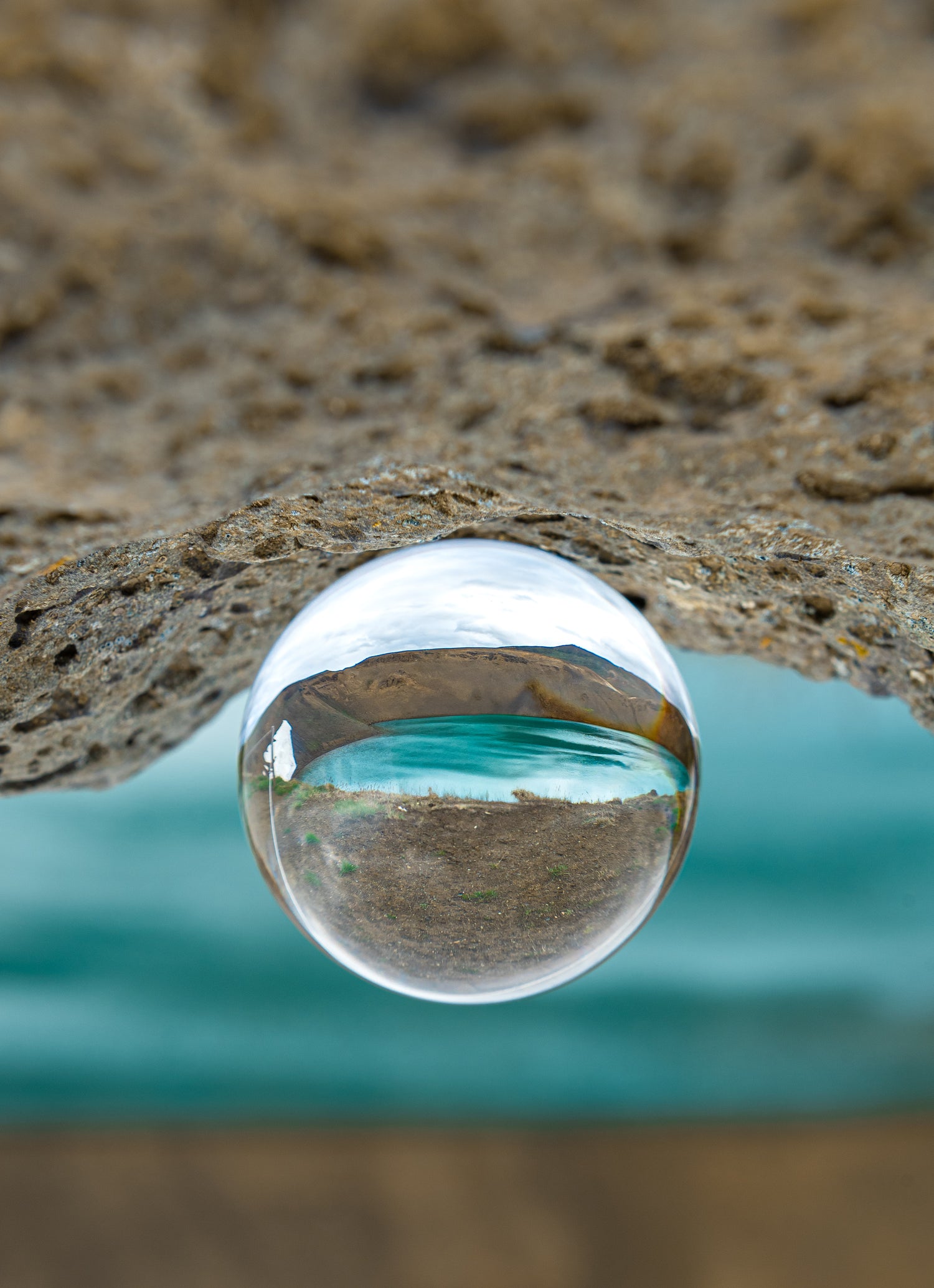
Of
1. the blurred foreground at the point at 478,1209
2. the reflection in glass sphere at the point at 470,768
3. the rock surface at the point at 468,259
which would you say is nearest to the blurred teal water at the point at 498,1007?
the blurred foreground at the point at 478,1209

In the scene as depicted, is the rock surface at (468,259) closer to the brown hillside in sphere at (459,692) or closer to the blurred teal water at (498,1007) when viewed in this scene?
the brown hillside in sphere at (459,692)

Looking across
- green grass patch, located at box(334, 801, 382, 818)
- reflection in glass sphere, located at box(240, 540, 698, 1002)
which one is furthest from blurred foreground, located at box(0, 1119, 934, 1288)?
green grass patch, located at box(334, 801, 382, 818)

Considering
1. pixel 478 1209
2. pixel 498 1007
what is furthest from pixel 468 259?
pixel 478 1209

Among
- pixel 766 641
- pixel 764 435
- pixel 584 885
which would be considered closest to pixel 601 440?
pixel 764 435

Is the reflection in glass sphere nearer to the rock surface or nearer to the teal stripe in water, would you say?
the teal stripe in water

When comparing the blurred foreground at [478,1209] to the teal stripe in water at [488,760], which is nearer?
the teal stripe in water at [488,760]

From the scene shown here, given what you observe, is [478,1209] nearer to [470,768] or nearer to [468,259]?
[470,768]
